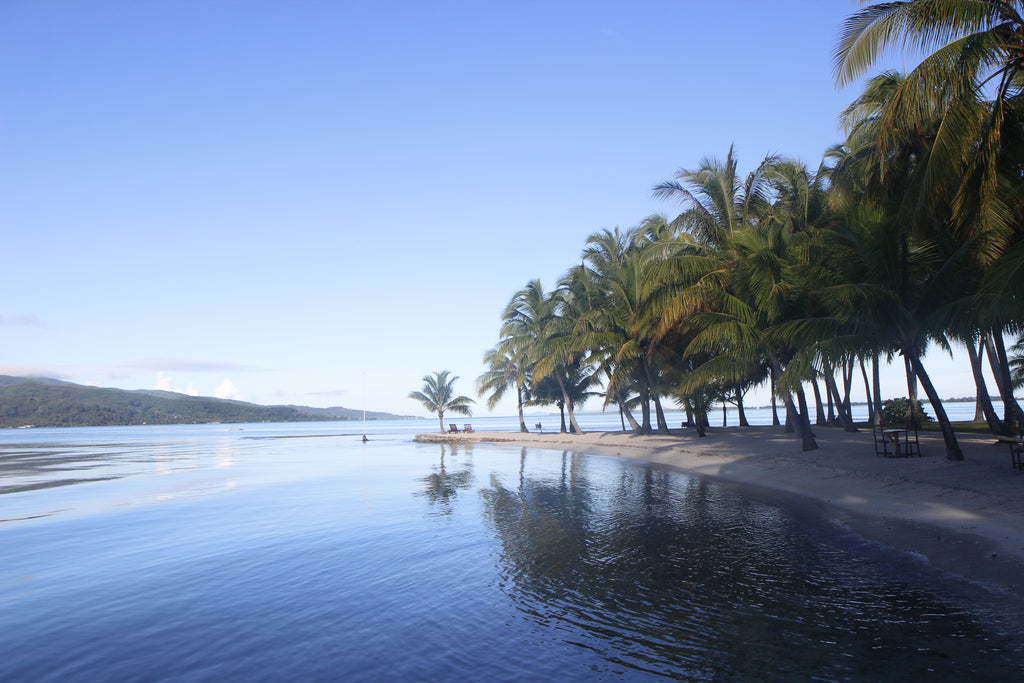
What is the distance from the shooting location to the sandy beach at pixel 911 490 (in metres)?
9.31

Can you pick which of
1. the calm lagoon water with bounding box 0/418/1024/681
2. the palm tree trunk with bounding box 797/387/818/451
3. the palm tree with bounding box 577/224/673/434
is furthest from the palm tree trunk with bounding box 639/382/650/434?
the calm lagoon water with bounding box 0/418/1024/681

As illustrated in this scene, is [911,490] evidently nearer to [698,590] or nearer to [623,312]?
[698,590]

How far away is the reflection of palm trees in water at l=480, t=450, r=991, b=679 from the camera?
6.57 m

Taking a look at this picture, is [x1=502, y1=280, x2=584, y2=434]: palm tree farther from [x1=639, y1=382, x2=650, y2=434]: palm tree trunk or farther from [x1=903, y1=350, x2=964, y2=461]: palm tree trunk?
[x1=903, y1=350, x2=964, y2=461]: palm tree trunk

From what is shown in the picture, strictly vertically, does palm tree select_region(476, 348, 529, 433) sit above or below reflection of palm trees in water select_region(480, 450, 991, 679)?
above

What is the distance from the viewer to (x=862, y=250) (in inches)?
628

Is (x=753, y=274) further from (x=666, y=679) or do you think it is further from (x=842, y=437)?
(x=666, y=679)

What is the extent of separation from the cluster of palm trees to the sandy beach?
1657 millimetres

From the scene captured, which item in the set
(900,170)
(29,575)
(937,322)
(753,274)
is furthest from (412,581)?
(900,170)

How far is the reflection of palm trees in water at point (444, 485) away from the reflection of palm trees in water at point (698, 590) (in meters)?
3.60

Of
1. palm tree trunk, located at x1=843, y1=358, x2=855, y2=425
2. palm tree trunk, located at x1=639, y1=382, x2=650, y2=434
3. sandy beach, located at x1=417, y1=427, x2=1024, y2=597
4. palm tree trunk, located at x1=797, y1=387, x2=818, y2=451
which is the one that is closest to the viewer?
sandy beach, located at x1=417, y1=427, x2=1024, y2=597

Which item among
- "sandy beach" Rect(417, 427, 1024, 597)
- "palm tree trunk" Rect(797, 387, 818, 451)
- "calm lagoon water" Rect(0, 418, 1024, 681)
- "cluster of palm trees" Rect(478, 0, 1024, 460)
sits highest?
"cluster of palm trees" Rect(478, 0, 1024, 460)

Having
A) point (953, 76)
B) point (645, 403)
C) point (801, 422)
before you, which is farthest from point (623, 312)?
point (953, 76)

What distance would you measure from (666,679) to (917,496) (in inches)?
397
